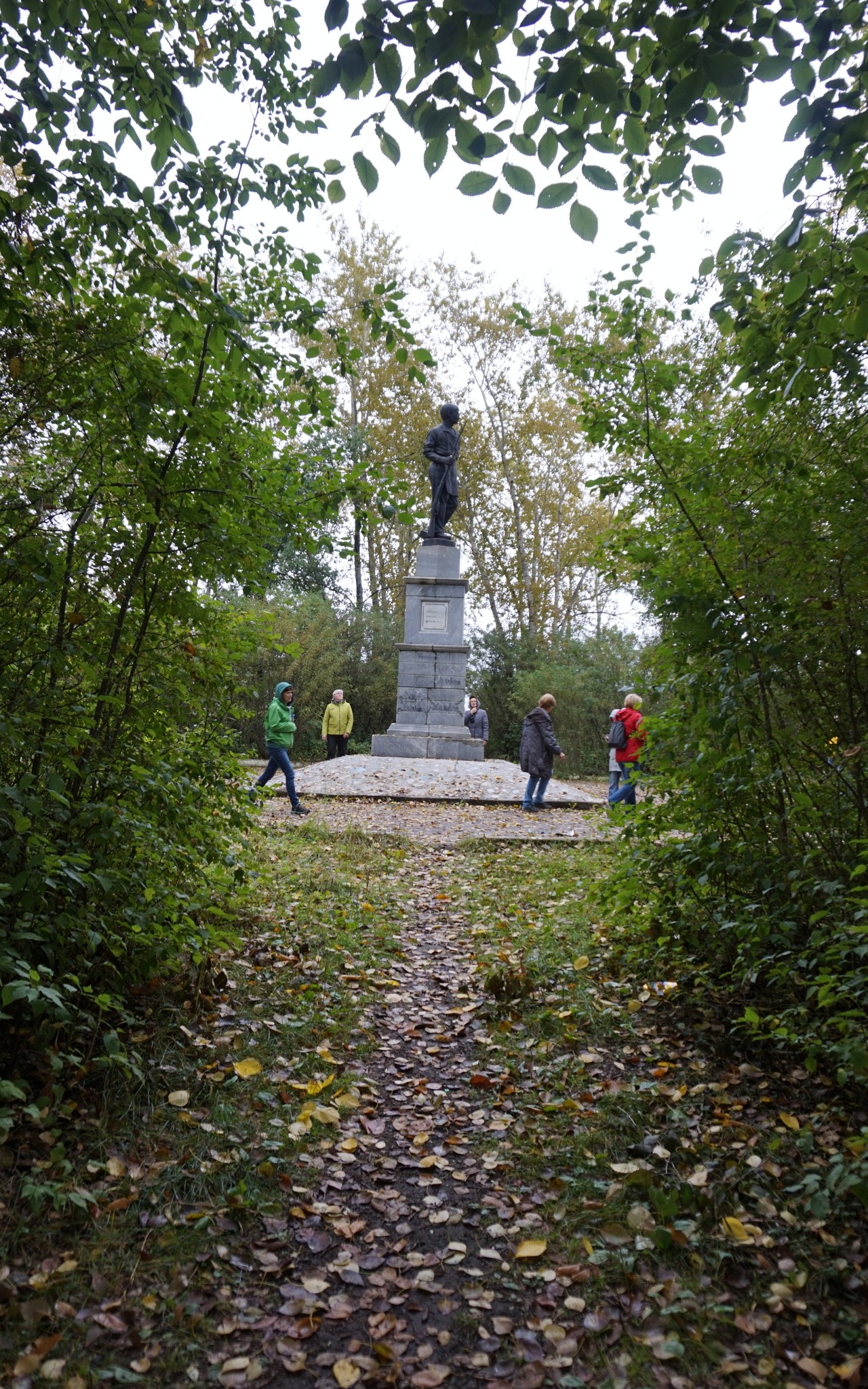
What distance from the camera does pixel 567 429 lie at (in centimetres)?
2788

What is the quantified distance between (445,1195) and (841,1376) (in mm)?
1258

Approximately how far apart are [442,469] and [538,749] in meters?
9.66

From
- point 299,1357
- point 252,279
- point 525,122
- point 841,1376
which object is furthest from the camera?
point 252,279

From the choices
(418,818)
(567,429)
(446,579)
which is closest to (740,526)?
(418,818)

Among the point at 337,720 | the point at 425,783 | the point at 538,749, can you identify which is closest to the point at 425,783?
the point at 425,783

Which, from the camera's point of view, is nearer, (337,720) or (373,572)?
(337,720)

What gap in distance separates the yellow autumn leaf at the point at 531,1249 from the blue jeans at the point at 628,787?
205cm

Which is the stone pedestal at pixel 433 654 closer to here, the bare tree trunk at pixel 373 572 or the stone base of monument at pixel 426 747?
the stone base of monument at pixel 426 747

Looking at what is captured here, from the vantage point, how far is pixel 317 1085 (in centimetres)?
336

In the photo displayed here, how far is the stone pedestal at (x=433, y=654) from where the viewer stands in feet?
58.2

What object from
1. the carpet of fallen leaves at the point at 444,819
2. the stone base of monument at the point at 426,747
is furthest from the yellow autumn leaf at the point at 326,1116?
the stone base of monument at the point at 426,747

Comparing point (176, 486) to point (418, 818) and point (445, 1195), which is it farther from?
point (418, 818)

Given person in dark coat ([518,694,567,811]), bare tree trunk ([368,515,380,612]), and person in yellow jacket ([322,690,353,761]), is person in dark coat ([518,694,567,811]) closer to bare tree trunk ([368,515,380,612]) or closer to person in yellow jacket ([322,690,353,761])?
person in yellow jacket ([322,690,353,761])

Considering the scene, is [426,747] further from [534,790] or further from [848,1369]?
[848,1369]
